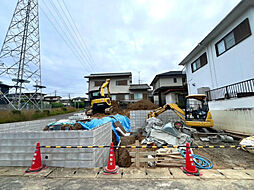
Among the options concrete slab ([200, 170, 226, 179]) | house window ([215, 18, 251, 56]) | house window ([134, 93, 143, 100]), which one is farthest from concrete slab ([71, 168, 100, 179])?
house window ([134, 93, 143, 100])

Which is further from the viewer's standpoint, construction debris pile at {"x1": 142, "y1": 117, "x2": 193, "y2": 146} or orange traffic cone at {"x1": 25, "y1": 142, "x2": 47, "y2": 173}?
construction debris pile at {"x1": 142, "y1": 117, "x2": 193, "y2": 146}

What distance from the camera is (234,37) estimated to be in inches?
283

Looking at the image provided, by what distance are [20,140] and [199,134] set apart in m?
6.97

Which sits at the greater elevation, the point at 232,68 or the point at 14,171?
the point at 232,68

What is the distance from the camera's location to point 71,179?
2293 millimetres

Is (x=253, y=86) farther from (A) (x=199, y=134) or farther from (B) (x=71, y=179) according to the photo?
(B) (x=71, y=179)

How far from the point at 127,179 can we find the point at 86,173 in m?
0.95

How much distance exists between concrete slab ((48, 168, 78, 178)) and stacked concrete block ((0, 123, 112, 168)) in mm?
96

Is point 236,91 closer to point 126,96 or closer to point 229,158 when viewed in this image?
point 229,158

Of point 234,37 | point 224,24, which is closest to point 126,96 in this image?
point 224,24

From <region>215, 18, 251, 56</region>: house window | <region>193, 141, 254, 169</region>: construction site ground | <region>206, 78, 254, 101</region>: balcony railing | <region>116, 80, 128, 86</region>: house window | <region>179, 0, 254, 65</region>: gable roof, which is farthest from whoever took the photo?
<region>116, 80, 128, 86</region>: house window

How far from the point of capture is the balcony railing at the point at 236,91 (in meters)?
5.54

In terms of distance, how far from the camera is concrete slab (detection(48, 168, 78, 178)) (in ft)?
7.88

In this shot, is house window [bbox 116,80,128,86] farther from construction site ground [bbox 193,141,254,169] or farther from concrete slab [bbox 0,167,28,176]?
concrete slab [bbox 0,167,28,176]
